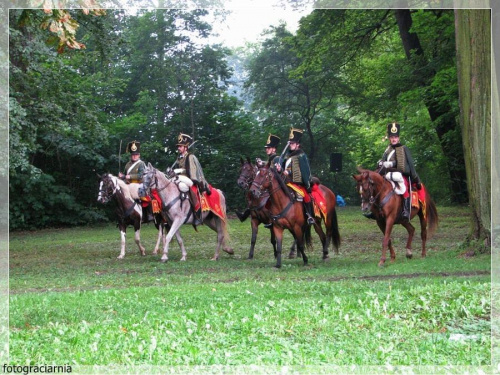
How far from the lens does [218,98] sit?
70.0 ft

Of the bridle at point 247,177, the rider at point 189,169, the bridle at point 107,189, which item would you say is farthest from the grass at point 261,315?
the bridle at point 107,189

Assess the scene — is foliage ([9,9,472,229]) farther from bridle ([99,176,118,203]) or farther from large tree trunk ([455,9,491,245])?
large tree trunk ([455,9,491,245])

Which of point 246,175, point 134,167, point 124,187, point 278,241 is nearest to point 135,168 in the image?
point 134,167

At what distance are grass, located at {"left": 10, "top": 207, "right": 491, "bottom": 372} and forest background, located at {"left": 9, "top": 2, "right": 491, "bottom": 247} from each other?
4931mm

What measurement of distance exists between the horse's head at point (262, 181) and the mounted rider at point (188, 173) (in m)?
2.87

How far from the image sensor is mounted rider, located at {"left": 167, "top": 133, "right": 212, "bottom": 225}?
16.9 meters

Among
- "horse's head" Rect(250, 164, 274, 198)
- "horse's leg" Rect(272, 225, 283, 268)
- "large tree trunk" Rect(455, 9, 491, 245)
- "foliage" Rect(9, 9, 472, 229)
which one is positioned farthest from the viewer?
"foliage" Rect(9, 9, 472, 229)

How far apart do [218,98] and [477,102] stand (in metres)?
8.97

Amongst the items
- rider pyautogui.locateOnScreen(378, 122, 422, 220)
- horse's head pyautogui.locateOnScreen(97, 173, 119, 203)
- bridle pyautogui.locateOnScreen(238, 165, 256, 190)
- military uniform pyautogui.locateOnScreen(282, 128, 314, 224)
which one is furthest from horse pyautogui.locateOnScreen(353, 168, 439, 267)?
horse's head pyautogui.locateOnScreen(97, 173, 119, 203)

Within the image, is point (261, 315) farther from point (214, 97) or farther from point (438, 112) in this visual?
point (438, 112)

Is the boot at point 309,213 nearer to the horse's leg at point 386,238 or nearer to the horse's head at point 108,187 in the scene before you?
Result: the horse's leg at point 386,238

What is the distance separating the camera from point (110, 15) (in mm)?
20281

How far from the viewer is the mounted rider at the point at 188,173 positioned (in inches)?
667

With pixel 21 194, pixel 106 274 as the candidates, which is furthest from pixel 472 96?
pixel 21 194
